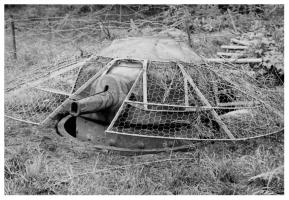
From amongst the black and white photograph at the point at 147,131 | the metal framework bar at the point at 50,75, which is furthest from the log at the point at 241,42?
the metal framework bar at the point at 50,75

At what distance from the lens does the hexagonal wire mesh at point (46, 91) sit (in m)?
5.97

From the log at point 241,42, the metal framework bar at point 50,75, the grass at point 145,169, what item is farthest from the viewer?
the log at point 241,42

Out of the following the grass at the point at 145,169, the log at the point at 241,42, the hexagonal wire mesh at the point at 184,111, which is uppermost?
the log at the point at 241,42

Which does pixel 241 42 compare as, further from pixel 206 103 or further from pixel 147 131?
pixel 147 131

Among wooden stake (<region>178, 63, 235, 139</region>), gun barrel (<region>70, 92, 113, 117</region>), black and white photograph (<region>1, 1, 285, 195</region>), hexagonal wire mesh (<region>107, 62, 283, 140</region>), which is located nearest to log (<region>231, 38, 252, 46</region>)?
black and white photograph (<region>1, 1, 285, 195</region>)

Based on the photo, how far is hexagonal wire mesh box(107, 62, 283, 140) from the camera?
501 cm

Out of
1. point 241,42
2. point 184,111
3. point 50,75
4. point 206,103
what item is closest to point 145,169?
point 184,111

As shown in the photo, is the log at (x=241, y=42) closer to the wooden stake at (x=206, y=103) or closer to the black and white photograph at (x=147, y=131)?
the black and white photograph at (x=147, y=131)

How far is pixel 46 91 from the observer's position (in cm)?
563

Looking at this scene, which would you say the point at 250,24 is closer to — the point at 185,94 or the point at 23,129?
the point at 185,94

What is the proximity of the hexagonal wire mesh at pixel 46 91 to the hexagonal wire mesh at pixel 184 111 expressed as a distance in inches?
35.5

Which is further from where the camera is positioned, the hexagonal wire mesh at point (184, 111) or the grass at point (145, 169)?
the hexagonal wire mesh at point (184, 111)

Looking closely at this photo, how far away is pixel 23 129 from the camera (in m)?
6.00

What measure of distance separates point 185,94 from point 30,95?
3052 mm
